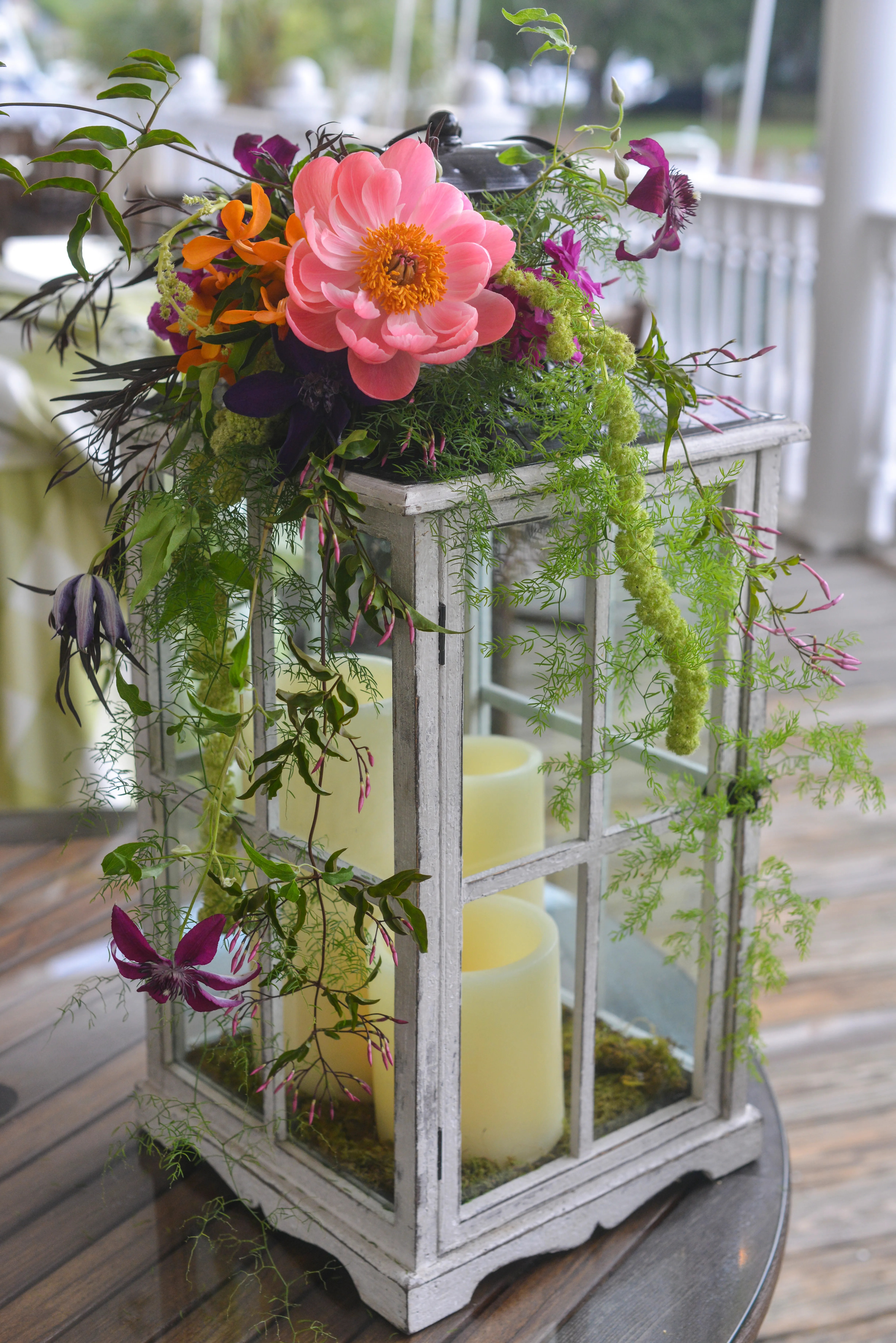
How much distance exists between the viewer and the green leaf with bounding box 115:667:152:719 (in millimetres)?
603

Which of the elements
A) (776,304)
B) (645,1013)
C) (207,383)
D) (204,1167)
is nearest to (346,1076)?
(204,1167)

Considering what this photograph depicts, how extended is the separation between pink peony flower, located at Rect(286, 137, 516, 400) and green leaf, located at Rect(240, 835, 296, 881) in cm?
22

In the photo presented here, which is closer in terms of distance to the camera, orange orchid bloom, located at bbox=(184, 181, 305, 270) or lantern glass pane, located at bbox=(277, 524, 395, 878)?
orange orchid bloom, located at bbox=(184, 181, 305, 270)

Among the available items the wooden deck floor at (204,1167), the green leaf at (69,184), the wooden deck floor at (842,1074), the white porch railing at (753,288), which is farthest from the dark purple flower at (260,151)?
the white porch railing at (753,288)

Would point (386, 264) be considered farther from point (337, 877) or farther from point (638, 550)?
point (337, 877)

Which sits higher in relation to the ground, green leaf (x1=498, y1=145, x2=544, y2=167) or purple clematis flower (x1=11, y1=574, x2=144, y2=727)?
green leaf (x1=498, y1=145, x2=544, y2=167)

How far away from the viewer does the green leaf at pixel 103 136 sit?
548mm

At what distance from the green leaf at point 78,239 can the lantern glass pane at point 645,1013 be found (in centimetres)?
46

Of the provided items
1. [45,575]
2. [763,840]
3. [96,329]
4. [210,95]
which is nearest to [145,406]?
[96,329]

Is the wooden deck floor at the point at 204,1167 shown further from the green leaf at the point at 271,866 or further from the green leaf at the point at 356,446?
the green leaf at the point at 356,446

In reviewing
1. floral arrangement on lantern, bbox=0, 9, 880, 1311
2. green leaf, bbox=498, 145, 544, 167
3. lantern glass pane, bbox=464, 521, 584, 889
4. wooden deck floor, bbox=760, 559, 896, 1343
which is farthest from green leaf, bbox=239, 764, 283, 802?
wooden deck floor, bbox=760, 559, 896, 1343

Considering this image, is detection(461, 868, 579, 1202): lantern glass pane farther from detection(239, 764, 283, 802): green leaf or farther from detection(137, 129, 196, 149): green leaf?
detection(137, 129, 196, 149): green leaf

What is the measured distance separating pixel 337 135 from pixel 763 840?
5.87ft

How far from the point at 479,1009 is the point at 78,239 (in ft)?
1.54
